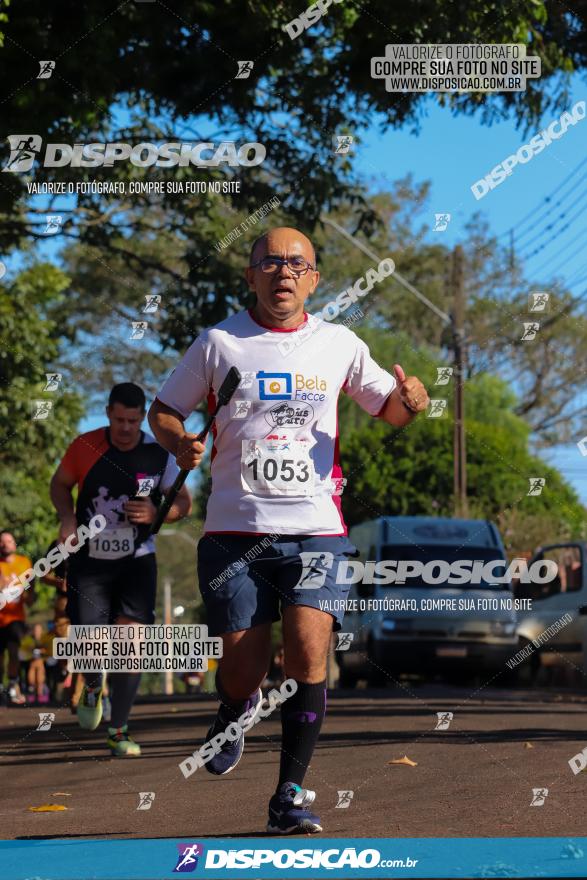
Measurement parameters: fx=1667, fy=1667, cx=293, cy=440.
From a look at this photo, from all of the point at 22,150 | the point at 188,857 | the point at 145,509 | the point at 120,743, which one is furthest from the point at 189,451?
the point at 22,150

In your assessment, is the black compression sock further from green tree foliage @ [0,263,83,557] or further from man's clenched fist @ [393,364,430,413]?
green tree foliage @ [0,263,83,557]

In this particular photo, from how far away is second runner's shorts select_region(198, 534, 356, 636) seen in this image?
582cm

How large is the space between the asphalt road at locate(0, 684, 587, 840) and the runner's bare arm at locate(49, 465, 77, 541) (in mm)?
1307

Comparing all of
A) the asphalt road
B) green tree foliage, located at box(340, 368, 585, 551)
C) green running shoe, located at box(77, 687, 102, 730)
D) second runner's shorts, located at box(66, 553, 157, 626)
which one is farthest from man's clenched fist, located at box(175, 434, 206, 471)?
green tree foliage, located at box(340, 368, 585, 551)

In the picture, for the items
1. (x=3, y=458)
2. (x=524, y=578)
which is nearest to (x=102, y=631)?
(x=524, y=578)

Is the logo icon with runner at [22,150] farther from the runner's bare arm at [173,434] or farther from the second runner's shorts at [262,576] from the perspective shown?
the second runner's shorts at [262,576]

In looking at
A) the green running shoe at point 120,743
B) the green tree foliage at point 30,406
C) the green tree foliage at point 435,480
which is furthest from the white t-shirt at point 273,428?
the green tree foliage at point 435,480

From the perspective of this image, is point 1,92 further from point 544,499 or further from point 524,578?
point 544,499

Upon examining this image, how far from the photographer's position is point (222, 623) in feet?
19.2

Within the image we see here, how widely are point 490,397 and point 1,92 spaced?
129 ft

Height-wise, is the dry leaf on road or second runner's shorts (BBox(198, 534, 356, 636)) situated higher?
second runner's shorts (BBox(198, 534, 356, 636))

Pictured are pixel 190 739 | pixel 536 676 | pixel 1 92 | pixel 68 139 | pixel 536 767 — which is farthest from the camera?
pixel 536 676

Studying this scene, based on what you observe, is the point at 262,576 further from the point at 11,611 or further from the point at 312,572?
the point at 11,611

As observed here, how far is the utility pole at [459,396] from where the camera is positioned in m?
28.5
